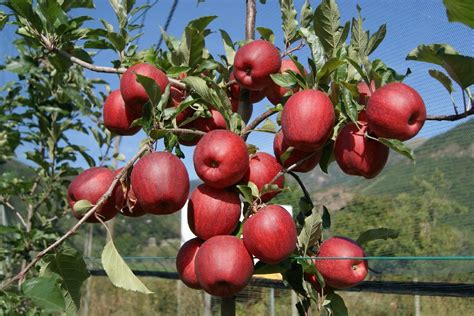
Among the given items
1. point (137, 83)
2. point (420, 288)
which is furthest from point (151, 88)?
point (420, 288)

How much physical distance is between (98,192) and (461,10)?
50 cm

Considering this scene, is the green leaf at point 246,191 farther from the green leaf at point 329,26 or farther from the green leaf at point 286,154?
the green leaf at point 329,26

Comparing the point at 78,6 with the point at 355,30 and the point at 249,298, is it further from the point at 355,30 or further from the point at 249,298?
the point at 249,298

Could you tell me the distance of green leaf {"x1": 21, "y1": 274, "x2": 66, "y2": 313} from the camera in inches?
22.1

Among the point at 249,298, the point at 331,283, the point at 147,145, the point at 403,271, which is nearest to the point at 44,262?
the point at 147,145

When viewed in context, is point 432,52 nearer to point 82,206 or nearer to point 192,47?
point 192,47

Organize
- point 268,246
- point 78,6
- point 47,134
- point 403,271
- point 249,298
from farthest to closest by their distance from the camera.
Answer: point 249,298
point 403,271
point 47,134
point 78,6
point 268,246

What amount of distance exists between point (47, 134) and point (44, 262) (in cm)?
169

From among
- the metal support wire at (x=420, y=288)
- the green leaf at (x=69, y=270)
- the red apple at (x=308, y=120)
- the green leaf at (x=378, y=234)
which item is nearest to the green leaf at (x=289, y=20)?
the red apple at (x=308, y=120)

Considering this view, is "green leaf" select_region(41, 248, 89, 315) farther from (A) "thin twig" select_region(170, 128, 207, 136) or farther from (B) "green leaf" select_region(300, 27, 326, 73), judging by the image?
(B) "green leaf" select_region(300, 27, 326, 73)

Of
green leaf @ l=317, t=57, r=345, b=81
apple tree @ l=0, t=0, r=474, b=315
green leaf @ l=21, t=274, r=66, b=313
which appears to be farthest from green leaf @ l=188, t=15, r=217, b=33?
green leaf @ l=21, t=274, r=66, b=313

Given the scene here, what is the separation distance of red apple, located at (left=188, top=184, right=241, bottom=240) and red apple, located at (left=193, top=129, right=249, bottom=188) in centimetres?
2

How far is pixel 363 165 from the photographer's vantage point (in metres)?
0.66

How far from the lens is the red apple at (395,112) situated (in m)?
0.60
